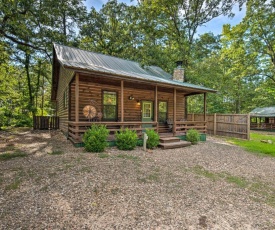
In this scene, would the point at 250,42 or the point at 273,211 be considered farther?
the point at 250,42

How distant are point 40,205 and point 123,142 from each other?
442cm

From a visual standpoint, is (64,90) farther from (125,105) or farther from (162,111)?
(162,111)

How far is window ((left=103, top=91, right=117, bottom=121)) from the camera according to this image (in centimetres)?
959

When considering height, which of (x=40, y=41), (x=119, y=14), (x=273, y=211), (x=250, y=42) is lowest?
(x=273, y=211)

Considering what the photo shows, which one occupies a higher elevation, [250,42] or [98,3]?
[98,3]

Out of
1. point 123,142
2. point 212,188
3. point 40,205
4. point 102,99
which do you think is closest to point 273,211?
point 212,188

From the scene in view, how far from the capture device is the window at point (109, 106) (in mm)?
9594

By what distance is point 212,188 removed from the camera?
4.07 m

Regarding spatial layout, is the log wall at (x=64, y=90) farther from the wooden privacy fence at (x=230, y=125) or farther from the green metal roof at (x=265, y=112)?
the green metal roof at (x=265, y=112)

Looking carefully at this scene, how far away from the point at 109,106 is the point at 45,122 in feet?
24.0

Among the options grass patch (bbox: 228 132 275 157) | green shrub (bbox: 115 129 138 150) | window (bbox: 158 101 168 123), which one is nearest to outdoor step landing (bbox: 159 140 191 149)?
green shrub (bbox: 115 129 138 150)

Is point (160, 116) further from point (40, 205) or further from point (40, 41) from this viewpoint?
point (40, 41)

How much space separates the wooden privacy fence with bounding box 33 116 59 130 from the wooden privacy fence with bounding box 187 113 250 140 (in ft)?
40.3

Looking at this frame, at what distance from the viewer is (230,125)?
1279 cm
